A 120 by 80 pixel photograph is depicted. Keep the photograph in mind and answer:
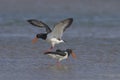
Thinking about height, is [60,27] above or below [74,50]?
above

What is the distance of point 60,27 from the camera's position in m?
13.8

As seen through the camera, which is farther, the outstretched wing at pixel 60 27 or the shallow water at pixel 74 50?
the outstretched wing at pixel 60 27

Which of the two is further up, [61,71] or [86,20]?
[86,20]

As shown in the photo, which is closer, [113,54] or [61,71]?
[61,71]

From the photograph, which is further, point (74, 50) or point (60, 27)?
point (74, 50)

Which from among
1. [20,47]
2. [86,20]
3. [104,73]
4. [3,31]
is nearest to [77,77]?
[104,73]

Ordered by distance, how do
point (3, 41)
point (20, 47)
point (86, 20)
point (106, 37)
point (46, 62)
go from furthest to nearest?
1. point (86, 20)
2. point (106, 37)
3. point (3, 41)
4. point (20, 47)
5. point (46, 62)

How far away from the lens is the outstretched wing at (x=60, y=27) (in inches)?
533

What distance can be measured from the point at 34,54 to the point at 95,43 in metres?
2.31

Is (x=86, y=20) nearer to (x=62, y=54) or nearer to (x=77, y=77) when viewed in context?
(x=62, y=54)

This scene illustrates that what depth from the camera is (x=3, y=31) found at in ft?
62.0

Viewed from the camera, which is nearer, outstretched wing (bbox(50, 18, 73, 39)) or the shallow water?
the shallow water

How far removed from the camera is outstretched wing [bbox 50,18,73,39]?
1353 cm

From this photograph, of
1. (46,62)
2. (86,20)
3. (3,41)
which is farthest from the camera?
(86,20)
